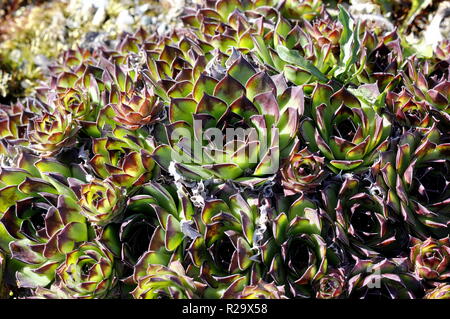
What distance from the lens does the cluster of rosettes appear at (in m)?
2.05

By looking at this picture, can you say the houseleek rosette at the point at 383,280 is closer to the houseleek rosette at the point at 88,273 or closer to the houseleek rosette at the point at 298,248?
the houseleek rosette at the point at 298,248

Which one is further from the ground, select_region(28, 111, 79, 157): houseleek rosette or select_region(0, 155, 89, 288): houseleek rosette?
select_region(28, 111, 79, 157): houseleek rosette

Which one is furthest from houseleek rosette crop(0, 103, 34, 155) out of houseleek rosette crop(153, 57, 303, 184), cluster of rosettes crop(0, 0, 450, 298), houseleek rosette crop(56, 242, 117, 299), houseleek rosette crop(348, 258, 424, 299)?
houseleek rosette crop(348, 258, 424, 299)

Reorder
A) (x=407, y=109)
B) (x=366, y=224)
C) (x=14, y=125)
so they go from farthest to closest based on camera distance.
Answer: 1. (x=14, y=125)
2. (x=407, y=109)
3. (x=366, y=224)

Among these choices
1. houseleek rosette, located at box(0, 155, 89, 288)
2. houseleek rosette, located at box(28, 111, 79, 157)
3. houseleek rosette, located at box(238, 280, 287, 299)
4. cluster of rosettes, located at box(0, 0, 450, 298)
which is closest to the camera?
houseleek rosette, located at box(238, 280, 287, 299)

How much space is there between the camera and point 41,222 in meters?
2.42

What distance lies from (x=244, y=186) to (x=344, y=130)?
549 millimetres

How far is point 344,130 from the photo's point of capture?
7.55ft

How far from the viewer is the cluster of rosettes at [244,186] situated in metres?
2.05

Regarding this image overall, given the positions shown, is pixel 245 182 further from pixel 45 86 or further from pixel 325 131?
pixel 45 86

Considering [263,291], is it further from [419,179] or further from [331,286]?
[419,179]

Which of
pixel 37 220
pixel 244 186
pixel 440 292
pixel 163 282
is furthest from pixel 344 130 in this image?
pixel 37 220

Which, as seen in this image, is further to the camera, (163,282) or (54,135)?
(54,135)

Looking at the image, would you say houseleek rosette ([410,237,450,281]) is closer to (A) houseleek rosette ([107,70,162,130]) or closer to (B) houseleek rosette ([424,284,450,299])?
(B) houseleek rosette ([424,284,450,299])
